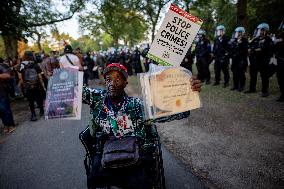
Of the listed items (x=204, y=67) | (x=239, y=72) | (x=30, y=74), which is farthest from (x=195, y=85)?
(x=204, y=67)

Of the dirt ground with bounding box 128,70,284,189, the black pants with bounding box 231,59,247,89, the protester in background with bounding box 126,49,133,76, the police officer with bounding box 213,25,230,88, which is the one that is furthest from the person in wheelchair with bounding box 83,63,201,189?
the protester in background with bounding box 126,49,133,76

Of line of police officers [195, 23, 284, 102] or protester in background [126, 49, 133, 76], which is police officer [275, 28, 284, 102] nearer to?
line of police officers [195, 23, 284, 102]

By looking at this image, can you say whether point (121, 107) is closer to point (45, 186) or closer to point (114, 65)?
point (114, 65)

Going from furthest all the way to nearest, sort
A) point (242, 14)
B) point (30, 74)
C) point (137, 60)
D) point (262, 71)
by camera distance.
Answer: point (137, 60), point (242, 14), point (262, 71), point (30, 74)

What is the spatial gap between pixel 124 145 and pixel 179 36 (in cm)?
128

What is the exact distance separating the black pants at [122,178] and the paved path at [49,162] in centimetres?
129

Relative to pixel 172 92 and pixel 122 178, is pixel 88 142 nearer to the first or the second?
pixel 122 178

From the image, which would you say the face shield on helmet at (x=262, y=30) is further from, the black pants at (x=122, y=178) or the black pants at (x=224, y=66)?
the black pants at (x=122, y=178)

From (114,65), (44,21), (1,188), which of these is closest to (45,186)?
(1,188)

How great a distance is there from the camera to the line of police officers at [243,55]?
882 centimetres

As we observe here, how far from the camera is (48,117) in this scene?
2939 mm

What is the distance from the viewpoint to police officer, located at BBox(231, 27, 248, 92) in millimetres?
10290

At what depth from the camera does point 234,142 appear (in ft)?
18.1

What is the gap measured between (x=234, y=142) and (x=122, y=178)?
3206 mm
